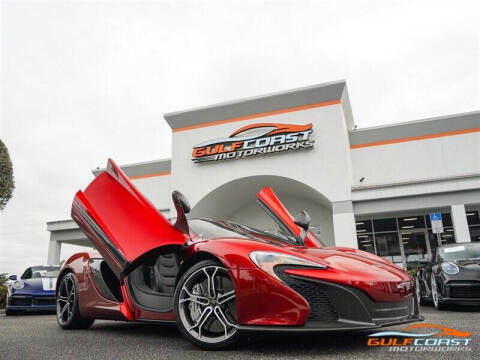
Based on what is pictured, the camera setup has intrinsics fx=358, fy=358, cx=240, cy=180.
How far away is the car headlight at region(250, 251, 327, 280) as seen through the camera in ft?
7.54

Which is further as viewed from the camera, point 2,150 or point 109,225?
point 2,150

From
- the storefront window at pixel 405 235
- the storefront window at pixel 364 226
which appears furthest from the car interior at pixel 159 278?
the storefront window at pixel 364 226

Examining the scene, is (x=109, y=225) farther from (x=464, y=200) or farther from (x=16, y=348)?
(x=464, y=200)

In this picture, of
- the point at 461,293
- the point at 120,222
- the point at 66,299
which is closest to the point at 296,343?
the point at 120,222

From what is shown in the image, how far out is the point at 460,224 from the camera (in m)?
12.1

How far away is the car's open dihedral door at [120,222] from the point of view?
302 centimetres

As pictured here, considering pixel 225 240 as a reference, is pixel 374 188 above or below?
above

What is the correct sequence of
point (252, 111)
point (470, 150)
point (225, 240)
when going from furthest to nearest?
1. point (252, 111)
2. point (470, 150)
3. point (225, 240)

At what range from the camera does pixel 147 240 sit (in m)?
3.04

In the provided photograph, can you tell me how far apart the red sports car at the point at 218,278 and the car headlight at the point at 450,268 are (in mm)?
3204

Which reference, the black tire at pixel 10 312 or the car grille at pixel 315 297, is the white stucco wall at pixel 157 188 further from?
the car grille at pixel 315 297

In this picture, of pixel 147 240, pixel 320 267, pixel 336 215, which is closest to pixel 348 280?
pixel 320 267

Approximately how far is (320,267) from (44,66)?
10.6 meters

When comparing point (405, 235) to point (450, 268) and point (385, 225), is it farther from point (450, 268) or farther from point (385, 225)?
point (450, 268)
